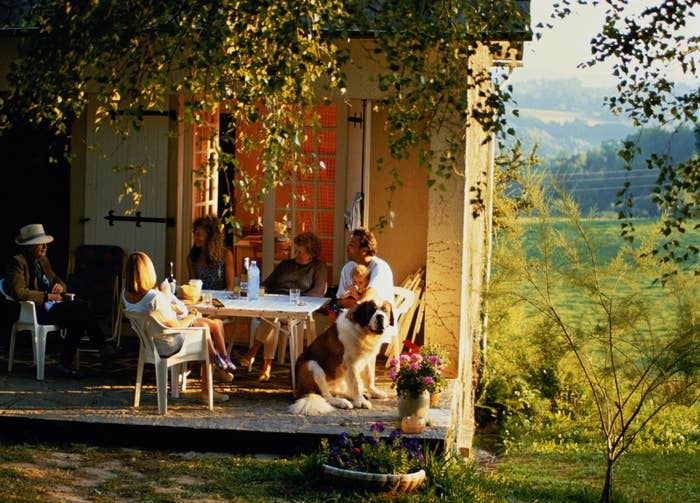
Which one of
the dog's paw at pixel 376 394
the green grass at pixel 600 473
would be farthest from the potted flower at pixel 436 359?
the green grass at pixel 600 473

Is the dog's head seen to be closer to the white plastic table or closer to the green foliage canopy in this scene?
the white plastic table

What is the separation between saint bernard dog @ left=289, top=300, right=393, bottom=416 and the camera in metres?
7.54

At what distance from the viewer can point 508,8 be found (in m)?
6.23

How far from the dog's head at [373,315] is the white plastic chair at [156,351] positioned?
3.45 ft

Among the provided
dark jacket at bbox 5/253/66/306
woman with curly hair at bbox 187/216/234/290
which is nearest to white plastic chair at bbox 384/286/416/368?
woman with curly hair at bbox 187/216/234/290

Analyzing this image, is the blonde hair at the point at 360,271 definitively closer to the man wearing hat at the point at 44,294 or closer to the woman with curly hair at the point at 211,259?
the woman with curly hair at the point at 211,259

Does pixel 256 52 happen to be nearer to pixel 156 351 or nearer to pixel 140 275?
pixel 140 275

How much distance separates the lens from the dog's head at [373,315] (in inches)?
294

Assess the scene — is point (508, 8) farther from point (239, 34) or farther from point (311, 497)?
point (311, 497)

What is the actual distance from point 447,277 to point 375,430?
2.55 meters

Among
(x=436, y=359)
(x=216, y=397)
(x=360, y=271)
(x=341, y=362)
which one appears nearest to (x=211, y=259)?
(x=360, y=271)

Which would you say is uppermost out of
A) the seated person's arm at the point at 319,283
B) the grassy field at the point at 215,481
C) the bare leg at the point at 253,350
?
the seated person's arm at the point at 319,283

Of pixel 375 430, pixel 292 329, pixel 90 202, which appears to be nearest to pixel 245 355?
pixel 292 329

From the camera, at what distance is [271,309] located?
8000 millimetres
